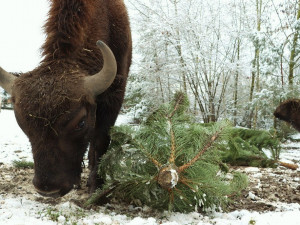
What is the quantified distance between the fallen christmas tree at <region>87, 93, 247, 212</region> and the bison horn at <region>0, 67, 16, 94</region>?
116cm

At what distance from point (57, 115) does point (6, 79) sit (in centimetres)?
89

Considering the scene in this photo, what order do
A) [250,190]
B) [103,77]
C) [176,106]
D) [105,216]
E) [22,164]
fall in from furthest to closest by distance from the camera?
[22,164] → [250,190] → [103,77] → [176,106] → [105,216]

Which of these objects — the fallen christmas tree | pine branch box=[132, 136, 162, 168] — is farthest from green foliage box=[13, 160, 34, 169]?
pine branch box=[132, 136, 162, 168]

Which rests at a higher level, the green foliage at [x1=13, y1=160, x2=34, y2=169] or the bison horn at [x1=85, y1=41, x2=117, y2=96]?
the bison horn at [x1=85, y1=41, x2=117, y2=96]

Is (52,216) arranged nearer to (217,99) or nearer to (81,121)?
(81,121)

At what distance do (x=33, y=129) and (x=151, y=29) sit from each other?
12.0 m

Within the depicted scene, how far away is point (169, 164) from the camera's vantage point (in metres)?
2.39

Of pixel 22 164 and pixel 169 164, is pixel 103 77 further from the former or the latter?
pixel 22 164

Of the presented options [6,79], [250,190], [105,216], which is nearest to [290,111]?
[250,190]

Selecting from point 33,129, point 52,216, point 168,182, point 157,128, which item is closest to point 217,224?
point 168,182

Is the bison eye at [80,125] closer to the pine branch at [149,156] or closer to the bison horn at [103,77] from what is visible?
the bison horn at [103,77]

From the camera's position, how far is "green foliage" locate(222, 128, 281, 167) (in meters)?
5.45

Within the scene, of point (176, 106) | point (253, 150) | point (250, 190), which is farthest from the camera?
point (253, 150)

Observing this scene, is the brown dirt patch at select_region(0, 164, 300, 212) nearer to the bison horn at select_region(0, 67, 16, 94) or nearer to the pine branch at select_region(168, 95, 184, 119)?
the pine branch at select_region(168, 95, 184, 119)
